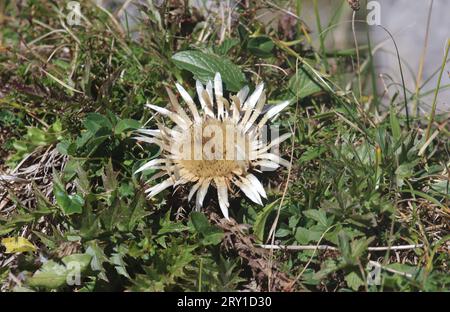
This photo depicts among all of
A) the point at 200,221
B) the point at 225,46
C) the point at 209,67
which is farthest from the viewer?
the point at 225,46

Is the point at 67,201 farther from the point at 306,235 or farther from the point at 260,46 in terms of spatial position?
the point at 260,46

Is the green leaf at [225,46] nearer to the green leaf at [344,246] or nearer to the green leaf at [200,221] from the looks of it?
the green leaf at [200,221]

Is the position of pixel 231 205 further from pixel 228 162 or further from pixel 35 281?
pixel 35 281

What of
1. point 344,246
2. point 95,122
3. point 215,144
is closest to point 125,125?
point 95,122

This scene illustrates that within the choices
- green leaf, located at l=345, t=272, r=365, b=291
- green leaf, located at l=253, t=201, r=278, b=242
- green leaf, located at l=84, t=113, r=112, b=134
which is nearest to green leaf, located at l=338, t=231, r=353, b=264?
green leaf, located at l=345, t=272, r=365, b=291

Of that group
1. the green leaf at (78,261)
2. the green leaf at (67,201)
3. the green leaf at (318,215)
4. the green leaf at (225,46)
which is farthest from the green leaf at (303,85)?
the green leaf at (78,261)

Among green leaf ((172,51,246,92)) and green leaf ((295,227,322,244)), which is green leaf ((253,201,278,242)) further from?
green leaf ((172,51,246,92))
